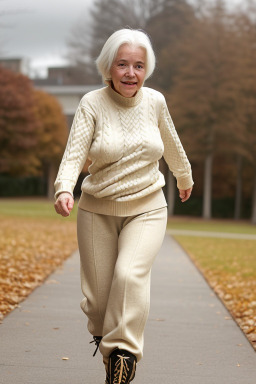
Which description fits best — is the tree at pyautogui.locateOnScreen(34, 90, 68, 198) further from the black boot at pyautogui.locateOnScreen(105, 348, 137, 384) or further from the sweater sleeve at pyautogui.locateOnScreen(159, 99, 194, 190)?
the black boot at pyautogui.locateOnScreen(105, 348, 137, 384)

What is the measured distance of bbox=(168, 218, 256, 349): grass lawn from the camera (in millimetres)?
7317

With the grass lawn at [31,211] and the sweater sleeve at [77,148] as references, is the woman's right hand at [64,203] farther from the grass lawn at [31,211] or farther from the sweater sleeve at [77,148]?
the grass lawn at [31,211]

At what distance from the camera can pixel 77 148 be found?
3.79m

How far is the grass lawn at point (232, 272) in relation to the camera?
24.0 feet

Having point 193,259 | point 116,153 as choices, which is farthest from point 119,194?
point 193,259

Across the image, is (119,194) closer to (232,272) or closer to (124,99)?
(124,99)

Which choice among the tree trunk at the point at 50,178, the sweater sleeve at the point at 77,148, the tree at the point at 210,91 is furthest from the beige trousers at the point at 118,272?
the tree trunk at the point at 50,178

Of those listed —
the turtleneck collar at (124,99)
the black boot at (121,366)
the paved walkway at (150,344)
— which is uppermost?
the turtleneck collar at (124,99)

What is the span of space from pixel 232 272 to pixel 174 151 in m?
8.17

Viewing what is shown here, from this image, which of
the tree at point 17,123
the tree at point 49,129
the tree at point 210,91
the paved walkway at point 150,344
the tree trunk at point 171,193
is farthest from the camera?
the tree at point 49,129

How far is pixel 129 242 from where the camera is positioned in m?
3.82

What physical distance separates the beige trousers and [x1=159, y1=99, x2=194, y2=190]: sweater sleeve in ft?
1.33

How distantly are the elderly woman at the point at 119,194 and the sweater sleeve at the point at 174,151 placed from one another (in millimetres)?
111

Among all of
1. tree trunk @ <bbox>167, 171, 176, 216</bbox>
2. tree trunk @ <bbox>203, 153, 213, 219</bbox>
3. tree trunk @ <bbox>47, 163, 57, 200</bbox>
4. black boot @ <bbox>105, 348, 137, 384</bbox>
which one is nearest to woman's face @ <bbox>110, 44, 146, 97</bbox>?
black boot @ <bbox>105, 348, 137, 384</bbox>
